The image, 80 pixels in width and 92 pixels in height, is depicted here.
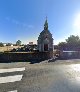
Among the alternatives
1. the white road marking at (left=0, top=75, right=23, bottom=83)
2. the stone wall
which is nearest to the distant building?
the stone wall

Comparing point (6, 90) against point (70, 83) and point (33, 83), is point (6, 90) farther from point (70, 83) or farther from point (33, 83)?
point (70, 83)

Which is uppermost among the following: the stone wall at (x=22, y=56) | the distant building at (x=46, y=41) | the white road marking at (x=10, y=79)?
the distant building at (x=46, y=41)

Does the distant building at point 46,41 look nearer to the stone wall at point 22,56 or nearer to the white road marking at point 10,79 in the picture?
the stone wall at point 22,56

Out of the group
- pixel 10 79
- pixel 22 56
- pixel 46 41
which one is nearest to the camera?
pixel 10 79

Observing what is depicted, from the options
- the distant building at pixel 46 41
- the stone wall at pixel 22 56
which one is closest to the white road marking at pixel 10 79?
the stone wall at pixel 22 56

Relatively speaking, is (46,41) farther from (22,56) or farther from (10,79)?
(10,79)

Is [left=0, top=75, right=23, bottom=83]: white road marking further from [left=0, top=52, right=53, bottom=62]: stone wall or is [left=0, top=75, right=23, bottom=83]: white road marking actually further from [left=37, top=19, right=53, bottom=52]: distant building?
[left=37, top=19, right=53, bottom=52]: distant building

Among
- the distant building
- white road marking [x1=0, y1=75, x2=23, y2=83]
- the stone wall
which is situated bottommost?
white road marking [x1=0, y1=75, x2=23, y2=83]

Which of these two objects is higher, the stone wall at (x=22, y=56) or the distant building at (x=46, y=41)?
the distant building at (x=46, y=41)

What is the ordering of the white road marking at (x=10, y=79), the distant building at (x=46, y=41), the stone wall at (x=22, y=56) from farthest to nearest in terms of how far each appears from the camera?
the distant building at (x=46, y=41) < the stone wall at (x=22, y=56) < the white road marking at (x=10, y=79)

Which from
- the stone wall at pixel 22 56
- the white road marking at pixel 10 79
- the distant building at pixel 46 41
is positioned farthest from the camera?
the distant building at pixel 46 41

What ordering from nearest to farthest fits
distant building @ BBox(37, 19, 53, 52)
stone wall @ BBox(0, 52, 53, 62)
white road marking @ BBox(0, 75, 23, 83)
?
white road marking @ BBox(0, 75, 23, 83), stone wall @ BBox(0, 52, 53, 62), distant building @ BBox(37, 19, 53, 52)

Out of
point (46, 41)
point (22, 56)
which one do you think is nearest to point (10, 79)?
point (22, 56)

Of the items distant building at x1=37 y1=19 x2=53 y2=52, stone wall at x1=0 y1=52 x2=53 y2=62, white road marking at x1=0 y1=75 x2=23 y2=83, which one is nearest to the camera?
white road marking at x1=0 y1=75 x2=23 y2=83
